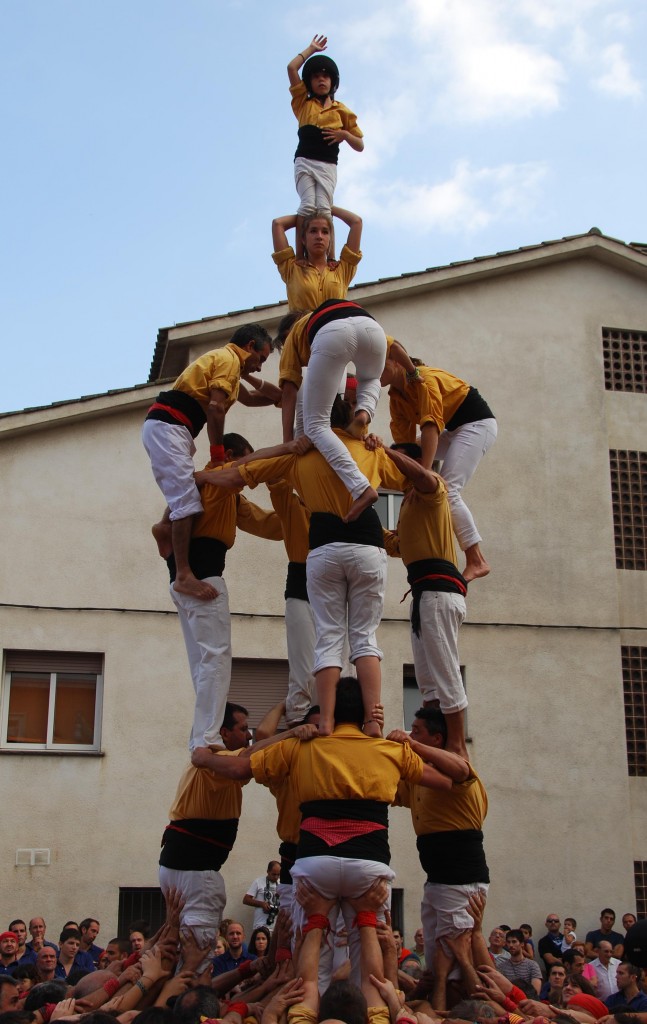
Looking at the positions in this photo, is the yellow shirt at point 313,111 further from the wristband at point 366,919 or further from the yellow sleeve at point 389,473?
the wristband at point 366,919

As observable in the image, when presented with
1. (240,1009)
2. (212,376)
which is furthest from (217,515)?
(240,1009)

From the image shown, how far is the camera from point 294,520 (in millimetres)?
11492

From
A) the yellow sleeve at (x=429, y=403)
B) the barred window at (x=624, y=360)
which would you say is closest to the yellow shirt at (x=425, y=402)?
the yellow sleeve at (x=429, y=403)

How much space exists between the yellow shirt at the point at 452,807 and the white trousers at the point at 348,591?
125cm

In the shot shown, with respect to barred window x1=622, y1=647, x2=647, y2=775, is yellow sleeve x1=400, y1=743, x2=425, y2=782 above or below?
below

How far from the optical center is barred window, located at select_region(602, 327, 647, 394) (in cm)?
2348

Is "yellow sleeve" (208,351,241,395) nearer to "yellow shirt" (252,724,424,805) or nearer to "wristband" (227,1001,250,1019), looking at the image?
"yellow shirt" (252,724,424,805)

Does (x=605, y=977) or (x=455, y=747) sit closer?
(x=455, y=747)

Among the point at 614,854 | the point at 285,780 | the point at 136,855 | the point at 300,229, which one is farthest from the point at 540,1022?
the point at 614,854

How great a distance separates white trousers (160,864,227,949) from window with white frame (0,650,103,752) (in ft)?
31.6

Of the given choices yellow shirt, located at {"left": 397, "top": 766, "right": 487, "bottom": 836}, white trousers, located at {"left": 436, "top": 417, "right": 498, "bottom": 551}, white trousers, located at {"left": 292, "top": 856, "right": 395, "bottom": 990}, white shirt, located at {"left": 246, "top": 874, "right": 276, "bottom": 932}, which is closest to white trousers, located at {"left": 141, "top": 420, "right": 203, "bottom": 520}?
white trousers, located at {"left": 436, "top": 417, "right": 498, "bottom": 551}

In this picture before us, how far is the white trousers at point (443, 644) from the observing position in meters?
10.3

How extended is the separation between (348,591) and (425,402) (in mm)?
2036

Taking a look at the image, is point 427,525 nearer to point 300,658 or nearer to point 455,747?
point 300,658
